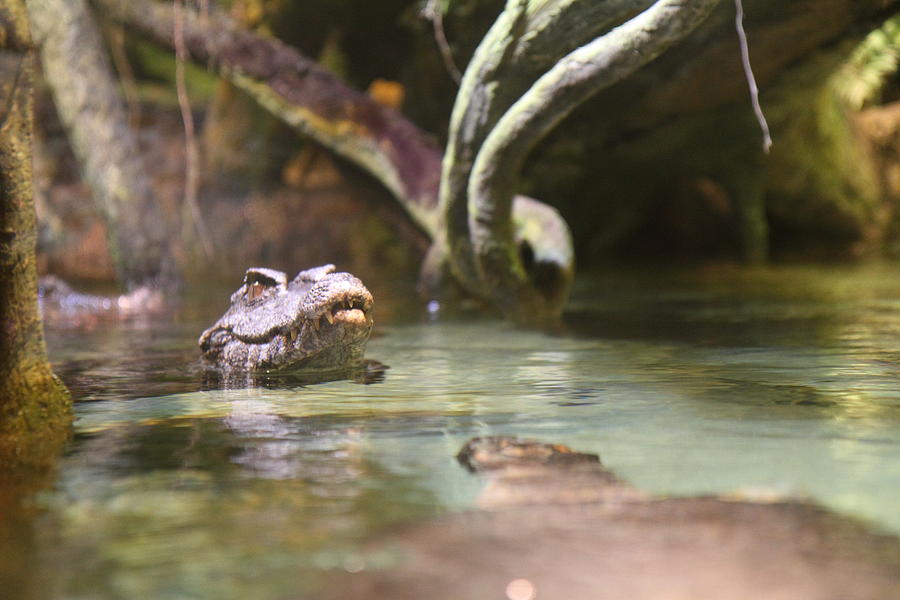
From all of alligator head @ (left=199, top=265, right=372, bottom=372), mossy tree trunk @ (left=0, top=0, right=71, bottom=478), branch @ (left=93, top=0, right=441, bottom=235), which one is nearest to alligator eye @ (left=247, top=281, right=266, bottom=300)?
alligator head @ (left=199, top=265, right=372, bottom=372)

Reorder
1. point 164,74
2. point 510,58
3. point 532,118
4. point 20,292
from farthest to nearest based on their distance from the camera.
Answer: point 164,74 < point 510,58 < point 532,118 < point 20,292

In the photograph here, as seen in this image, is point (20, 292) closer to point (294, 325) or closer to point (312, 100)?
point (294, 325)

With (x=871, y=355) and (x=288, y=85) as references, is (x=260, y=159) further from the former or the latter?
(x=871, y=355)

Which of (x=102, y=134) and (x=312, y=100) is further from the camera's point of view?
(x=312, y=100)

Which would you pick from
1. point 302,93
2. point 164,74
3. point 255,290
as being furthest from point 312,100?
point 164,74

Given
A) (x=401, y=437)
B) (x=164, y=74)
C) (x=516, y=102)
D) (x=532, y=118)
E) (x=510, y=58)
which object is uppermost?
(x=164, y=74)

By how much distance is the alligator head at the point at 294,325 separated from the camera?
3746mm

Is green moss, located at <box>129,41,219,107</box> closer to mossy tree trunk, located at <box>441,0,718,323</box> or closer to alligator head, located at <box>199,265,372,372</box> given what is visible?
mossy tree trunk, located at <box>441,0,718,323</box>

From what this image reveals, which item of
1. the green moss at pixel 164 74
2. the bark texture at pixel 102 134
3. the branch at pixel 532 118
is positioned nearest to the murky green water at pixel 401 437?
the branch at pixel 532 118

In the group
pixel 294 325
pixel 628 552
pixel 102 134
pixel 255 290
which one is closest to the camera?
pixel 628 552

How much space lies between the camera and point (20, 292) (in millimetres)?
2740

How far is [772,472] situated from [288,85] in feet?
22.1

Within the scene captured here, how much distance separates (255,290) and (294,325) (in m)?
0.44

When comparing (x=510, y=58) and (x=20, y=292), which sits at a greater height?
(x=510, y=58)
